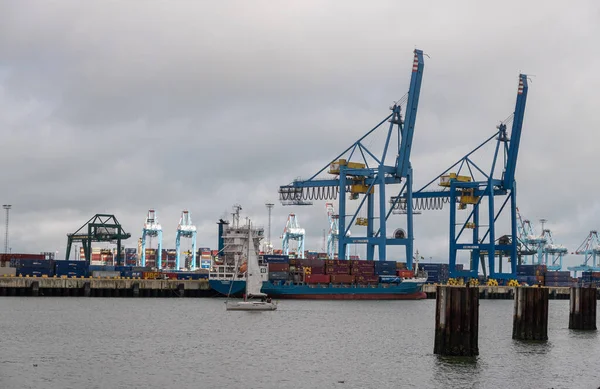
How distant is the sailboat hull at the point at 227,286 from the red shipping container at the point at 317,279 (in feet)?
31.7

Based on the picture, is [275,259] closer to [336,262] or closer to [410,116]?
[336,262]

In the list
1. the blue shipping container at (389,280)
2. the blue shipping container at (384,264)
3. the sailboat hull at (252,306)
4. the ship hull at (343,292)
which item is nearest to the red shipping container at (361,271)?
the blue shipping container at (384,264)

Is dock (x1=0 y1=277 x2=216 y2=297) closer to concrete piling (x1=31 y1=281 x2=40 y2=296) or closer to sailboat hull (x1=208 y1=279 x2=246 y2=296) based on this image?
concrete piling (x1=31 y1=281 x2=40 y2=296)

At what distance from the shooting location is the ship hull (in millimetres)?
106500

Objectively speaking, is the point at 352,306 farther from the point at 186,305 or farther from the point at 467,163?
the point at 467,163

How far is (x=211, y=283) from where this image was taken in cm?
10588

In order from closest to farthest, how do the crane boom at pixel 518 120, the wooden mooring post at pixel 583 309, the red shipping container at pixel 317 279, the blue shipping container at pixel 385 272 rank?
the wooden mooring post at pixel 583 309, the red shipping container at pixel 317 279, the blue shipping container at pixel 385 272, the crane boom at pixel 518 120

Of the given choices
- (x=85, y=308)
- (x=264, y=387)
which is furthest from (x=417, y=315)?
(x=264, y=387)

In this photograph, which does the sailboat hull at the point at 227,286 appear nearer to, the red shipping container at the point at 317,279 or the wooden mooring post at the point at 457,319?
the red shipping container at the point at 317,279

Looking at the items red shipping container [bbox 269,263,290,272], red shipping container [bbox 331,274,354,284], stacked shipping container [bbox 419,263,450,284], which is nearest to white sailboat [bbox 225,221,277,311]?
red shipping container [bbox 269,263,290,272]

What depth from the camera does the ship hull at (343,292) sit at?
106 m

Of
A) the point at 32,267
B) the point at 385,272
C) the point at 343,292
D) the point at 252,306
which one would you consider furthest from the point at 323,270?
the point at 32,267

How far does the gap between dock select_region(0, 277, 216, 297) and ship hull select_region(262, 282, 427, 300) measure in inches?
454

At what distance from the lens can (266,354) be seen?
164 ft
